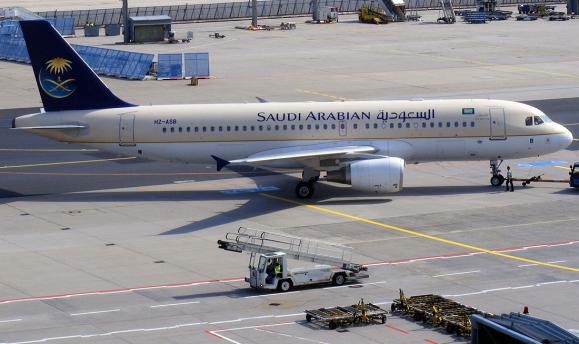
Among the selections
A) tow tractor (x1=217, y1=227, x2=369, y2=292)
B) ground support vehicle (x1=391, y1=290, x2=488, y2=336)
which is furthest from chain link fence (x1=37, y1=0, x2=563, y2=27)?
ground support vehicle (x1=391, y1=290, x2=488, y2=336)

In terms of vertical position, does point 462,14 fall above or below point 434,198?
above

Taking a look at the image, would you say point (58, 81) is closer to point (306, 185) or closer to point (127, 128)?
point (127, 128)

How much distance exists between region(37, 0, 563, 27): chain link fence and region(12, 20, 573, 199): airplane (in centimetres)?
9995

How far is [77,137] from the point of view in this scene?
229ft

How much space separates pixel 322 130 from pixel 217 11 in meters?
113

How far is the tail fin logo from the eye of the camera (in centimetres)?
6994

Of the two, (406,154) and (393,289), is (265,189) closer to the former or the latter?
(406,154)

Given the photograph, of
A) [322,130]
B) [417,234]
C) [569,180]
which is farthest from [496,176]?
[417,234]

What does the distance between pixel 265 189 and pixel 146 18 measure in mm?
82053

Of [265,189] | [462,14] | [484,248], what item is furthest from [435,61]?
[484,248]

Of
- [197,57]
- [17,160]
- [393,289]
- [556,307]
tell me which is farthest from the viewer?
[197,57]

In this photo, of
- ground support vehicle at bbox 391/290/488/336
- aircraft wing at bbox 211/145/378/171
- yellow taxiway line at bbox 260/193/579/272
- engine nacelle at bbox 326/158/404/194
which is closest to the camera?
ground support vehicle at bbox 391/290/488/336

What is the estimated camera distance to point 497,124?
69062mm

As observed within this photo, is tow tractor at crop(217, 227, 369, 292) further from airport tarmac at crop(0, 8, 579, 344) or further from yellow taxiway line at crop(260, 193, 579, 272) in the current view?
yellow taxiway line at crop(260, 193, 579, 272)
